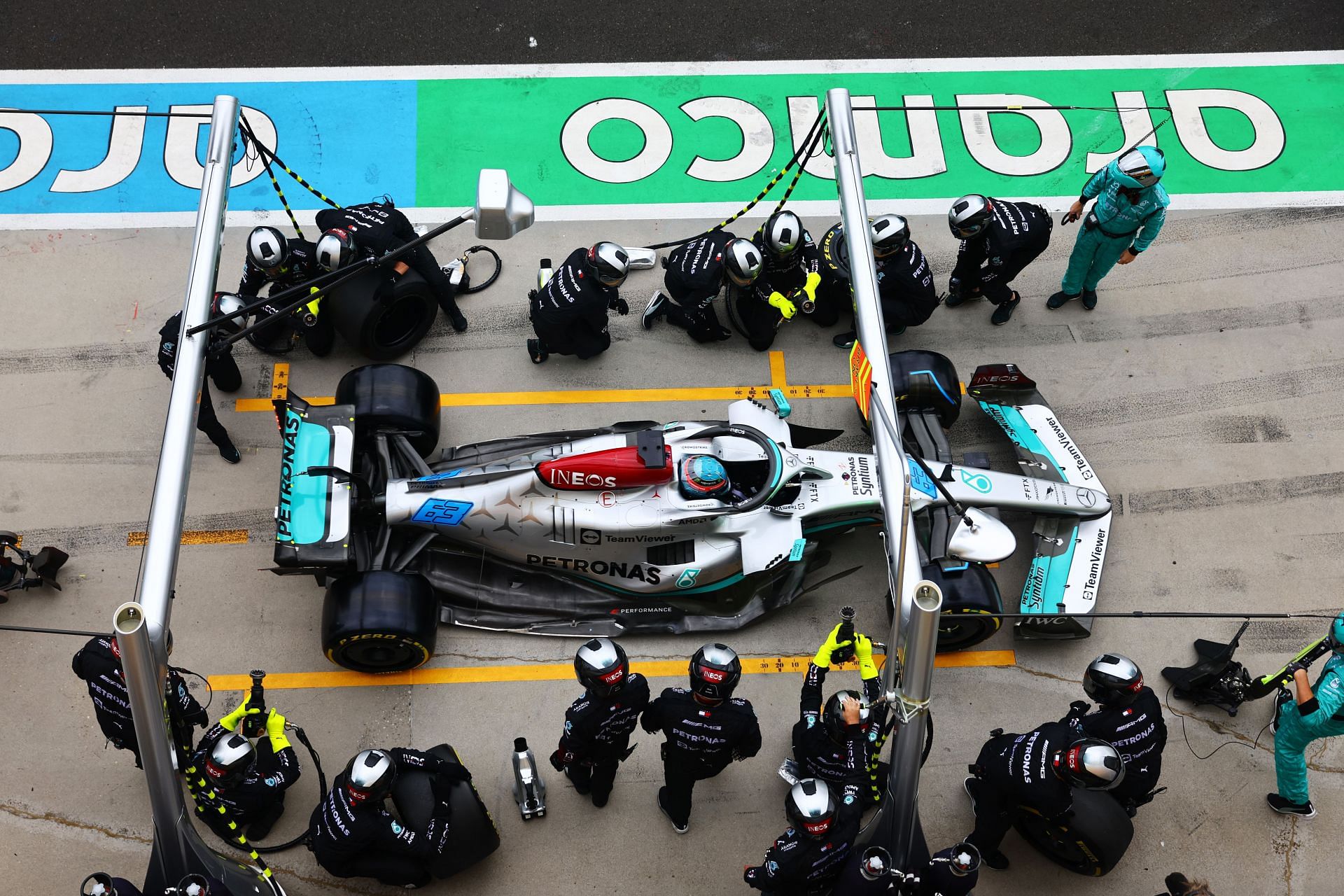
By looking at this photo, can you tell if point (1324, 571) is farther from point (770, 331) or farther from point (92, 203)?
point (92, 203)

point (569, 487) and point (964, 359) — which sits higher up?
point (964, 359)

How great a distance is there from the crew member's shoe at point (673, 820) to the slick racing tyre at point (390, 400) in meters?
3.16

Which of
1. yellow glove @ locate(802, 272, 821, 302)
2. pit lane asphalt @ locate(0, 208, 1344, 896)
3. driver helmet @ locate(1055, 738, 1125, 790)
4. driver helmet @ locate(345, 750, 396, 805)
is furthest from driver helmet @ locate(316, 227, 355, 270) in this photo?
driver helmet @ locate(1055, 738, 1125, 790)

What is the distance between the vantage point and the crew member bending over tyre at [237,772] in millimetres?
6598

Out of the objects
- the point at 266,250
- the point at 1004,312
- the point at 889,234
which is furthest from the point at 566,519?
the point at 1004,312

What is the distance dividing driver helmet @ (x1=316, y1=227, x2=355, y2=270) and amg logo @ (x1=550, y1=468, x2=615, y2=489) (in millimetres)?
2565

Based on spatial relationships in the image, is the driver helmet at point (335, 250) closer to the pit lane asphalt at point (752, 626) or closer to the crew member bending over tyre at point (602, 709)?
the pit lane asphalt at point (752, 626)

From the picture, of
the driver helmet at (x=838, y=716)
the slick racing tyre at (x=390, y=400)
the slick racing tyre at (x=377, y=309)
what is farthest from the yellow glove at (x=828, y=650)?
the slick racing tyre at (x=377, y=309)

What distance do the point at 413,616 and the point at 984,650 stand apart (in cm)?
421

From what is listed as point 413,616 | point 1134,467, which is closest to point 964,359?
point 1134,467

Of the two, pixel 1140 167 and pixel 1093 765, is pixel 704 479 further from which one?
pixel 1140 167

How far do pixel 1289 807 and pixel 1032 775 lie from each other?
7.39 feet

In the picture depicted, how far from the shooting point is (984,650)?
8547 mm

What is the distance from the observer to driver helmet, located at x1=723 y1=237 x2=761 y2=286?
9.07 meters
